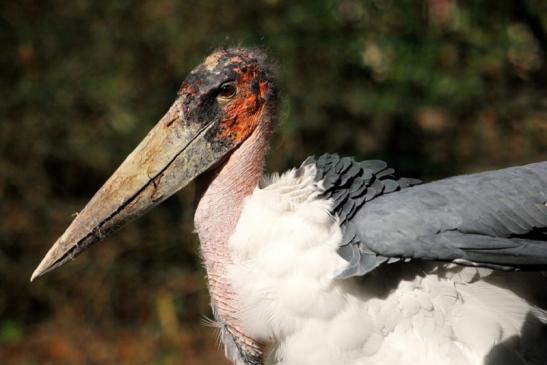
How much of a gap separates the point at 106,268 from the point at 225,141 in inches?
163

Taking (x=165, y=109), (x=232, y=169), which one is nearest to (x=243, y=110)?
(x=232, y=169)

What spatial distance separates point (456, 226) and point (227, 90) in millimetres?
Result: 946

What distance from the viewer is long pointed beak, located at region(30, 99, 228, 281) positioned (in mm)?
3359

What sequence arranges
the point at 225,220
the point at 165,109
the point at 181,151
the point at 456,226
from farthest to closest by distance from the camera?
the point at 165,109 → the point at 181,151 → the point at 225,220 → the point at 456,226

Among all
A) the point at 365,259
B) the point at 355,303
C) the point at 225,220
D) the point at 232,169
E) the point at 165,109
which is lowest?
the point at 165,109

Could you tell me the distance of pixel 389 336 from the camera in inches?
122

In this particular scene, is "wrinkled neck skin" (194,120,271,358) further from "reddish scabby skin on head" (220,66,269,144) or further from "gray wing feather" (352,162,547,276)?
"gray wing feather" (352,162,547,276)

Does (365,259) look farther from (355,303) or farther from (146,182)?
(146,182)

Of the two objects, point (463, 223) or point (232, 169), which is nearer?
point (463, 223)

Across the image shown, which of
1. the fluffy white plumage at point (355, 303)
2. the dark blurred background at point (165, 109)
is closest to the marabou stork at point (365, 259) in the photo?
the fluffy white plumage at point (355, 303)

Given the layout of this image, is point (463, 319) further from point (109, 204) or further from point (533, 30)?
point (533, 30)

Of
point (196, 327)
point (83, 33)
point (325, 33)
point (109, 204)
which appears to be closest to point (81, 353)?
point (196, 327)

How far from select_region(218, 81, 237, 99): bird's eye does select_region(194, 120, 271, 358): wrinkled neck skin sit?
18 centimetres

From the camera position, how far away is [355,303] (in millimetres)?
3076
